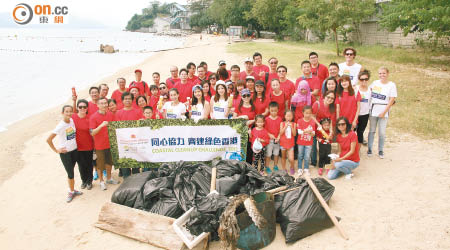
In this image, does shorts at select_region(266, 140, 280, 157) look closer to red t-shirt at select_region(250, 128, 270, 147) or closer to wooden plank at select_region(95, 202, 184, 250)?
red t-shirt at select_region(250, 128, 270, 147)

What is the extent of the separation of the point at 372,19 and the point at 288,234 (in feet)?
91.2

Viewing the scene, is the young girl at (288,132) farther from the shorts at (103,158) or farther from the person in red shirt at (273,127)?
the shorts at (103,158)

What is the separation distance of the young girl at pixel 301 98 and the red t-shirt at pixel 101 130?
374 centimetres

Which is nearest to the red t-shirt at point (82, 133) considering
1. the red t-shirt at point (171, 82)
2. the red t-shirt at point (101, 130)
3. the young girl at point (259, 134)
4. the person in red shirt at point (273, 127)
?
the red t-shirt at point (101, 130)

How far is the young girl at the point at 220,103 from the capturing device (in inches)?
228

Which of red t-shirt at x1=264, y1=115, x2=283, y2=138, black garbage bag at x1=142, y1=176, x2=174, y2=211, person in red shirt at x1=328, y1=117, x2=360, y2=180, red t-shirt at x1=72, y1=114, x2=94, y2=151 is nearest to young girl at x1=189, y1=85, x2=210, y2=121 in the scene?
red t-shirt at x1=264, y1=115, x2=283, y2=138

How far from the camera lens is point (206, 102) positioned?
593 centimetres

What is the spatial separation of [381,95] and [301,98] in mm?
1754

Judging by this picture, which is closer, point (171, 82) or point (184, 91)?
point (184, 91)

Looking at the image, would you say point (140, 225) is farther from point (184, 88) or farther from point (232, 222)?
point (184, 88)

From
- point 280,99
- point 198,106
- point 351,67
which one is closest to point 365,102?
point 351,67

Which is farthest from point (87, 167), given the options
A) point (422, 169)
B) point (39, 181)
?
point (422, 169)

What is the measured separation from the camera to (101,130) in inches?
214

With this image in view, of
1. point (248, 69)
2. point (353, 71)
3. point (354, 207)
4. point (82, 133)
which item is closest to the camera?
point (354, 207)
